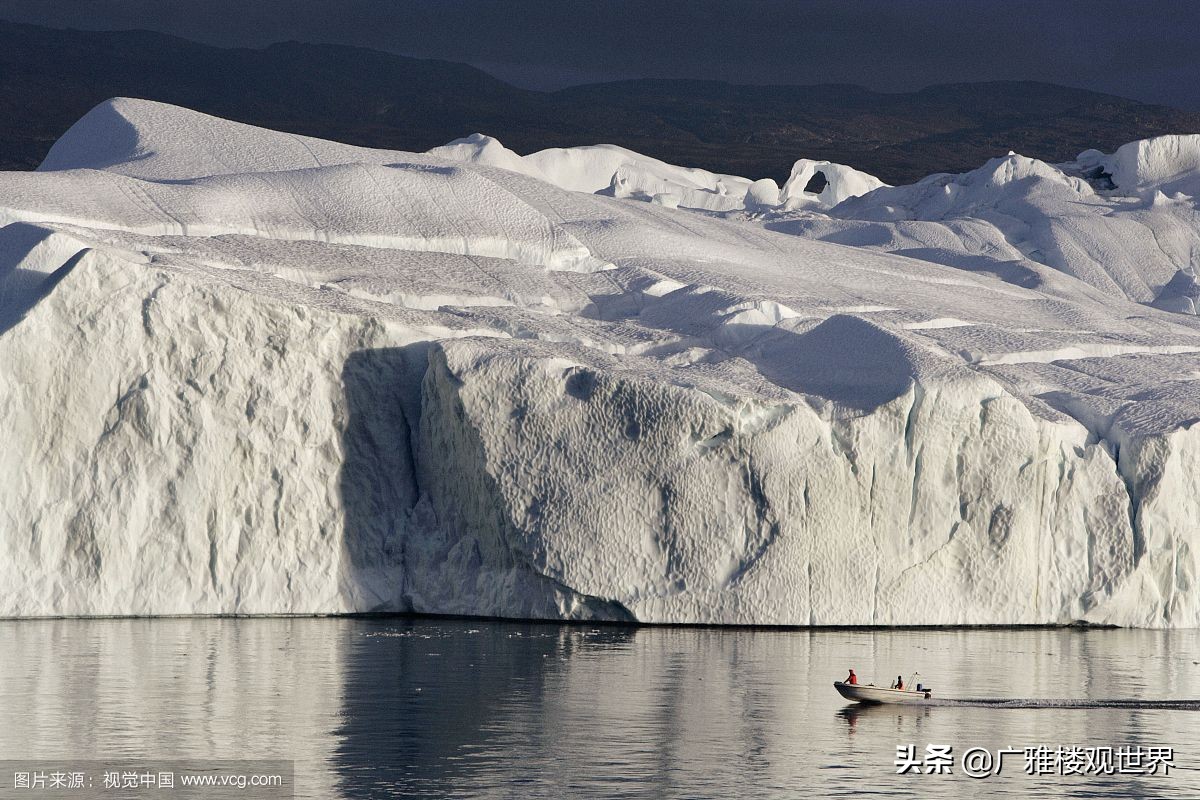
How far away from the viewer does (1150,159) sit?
→ 7356 cm

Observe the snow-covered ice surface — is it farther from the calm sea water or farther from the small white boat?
the small white boat

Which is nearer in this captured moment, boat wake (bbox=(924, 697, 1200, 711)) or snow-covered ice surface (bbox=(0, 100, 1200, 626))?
boat wake (bbox=(924, 697, 1200, 711))

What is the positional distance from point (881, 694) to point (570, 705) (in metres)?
3.26

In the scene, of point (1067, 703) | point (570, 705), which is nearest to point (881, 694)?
point (1067, 703)

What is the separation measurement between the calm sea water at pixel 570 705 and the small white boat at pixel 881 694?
151mm

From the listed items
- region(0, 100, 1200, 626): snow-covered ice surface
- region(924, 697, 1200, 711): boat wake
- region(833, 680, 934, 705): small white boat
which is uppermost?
region(0, 100, 1200, 626): snow-covered ice surface

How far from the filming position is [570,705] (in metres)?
17.4

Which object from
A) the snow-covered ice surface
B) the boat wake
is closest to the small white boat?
the boat wake

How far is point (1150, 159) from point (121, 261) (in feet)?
190

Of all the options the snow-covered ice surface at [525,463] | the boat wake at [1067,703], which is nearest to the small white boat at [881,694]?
the boat wake at [1067,703]

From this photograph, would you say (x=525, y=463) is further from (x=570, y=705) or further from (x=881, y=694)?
(x=881, y=694)

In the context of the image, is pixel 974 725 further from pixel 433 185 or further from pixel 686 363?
pixel 433 185

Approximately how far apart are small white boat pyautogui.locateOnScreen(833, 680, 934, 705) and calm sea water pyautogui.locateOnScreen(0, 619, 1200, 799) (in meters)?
0.15

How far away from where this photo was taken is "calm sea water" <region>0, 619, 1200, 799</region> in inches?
559
